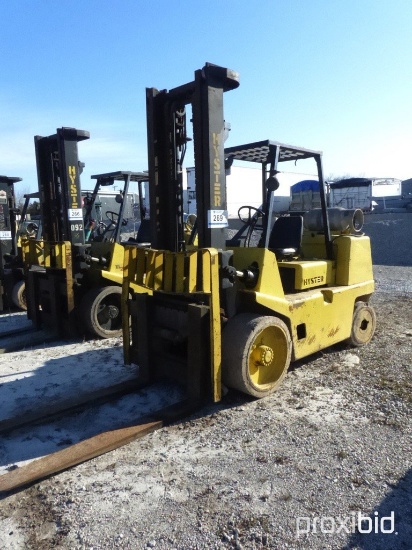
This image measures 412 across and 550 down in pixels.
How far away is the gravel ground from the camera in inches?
98.4

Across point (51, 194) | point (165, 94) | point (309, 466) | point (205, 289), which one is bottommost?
point (309, 466)

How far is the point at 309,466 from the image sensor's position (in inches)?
123

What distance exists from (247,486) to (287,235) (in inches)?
121

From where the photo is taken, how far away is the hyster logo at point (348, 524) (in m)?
2.52

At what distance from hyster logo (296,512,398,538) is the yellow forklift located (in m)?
1.51

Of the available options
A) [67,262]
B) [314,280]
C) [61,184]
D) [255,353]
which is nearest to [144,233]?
[61,184]

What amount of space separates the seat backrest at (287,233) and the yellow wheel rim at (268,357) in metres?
1.21

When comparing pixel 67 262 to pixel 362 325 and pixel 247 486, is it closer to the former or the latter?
pixel 362 325

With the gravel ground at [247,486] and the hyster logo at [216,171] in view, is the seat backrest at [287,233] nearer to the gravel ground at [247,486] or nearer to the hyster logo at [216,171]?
the hyster logo at [216,171]

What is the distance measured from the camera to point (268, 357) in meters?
4.26

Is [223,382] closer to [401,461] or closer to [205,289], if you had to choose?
[205,289]

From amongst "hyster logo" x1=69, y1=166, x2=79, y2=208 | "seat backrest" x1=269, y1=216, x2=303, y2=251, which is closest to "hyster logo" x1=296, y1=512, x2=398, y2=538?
"seat backrest" x1=269, y1=216, x2=303, y2=251

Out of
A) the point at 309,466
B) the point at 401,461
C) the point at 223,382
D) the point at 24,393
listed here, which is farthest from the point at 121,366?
the point at 401,461

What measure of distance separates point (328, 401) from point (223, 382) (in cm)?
101
